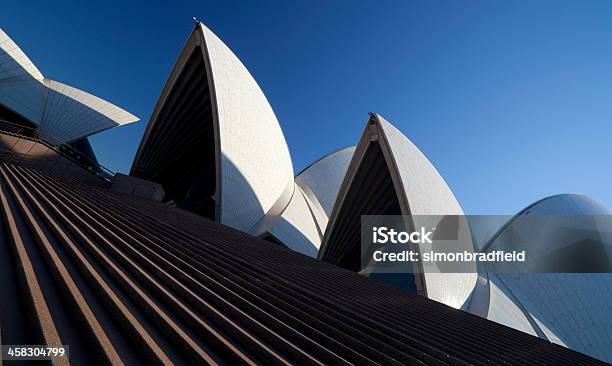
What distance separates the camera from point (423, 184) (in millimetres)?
15078

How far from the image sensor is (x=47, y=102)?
67.2 feet

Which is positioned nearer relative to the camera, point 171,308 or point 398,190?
point 171,308

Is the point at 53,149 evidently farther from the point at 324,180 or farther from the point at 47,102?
the point at 324,180

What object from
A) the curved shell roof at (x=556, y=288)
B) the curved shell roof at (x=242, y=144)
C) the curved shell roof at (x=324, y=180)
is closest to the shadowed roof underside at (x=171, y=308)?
the curved shell roof at (x=242, y=144)

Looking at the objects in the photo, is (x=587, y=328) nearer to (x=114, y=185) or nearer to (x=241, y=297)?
(x=241, y=297)

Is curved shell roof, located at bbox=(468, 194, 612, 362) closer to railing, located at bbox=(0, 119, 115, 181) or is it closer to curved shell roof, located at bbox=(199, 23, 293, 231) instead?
curved shell roof, located at bbox=(199, 23, 293, 231)

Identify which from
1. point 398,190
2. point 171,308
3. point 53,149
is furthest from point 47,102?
point 171,308

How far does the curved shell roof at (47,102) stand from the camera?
18.6 meters

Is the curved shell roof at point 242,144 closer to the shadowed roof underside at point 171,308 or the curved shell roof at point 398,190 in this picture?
the curved shell roof at point 398,190

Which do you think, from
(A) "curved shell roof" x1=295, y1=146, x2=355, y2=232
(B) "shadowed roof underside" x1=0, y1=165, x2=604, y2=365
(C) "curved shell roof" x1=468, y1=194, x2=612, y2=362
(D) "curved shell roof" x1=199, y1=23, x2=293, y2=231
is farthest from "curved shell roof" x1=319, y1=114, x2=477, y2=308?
(B) "shadowed roof underside" x1=0, y1=165, x2=604, y2=365

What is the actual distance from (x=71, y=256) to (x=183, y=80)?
15058 mm

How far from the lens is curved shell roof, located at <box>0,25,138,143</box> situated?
18609 mm

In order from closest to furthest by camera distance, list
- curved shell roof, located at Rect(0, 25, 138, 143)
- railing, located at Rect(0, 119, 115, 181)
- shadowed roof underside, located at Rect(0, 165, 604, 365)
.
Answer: shadowed roof underside, located at Rect(0, 165, 604, 365) → railing, located at Rect(0, 119, 115, 181) → curved shell roof, located at Rect(0, 25, 138, 143)

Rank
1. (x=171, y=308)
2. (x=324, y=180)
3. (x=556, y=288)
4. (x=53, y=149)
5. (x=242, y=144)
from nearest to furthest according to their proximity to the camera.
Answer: (x=171, y=308)
(x=53, y=149)
(x=242, y=144)
(x=556, y=288)
(x=324, y=180)
